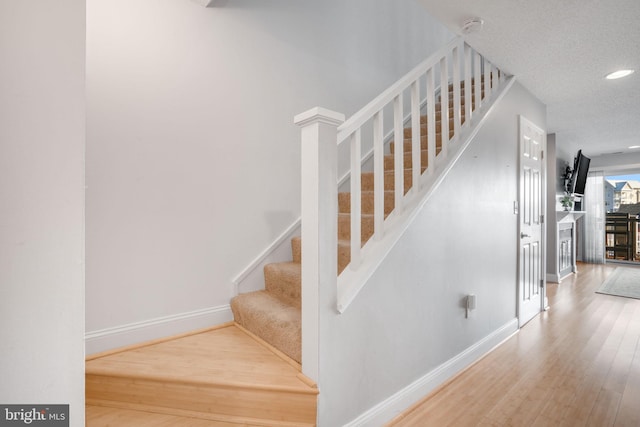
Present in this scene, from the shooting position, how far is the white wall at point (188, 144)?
167 centimetres

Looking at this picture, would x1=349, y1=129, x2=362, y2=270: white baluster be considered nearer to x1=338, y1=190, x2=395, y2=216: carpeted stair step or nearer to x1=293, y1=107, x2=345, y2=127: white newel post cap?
x1=293, y1=107, x2=345, y2=127: white newel post cap

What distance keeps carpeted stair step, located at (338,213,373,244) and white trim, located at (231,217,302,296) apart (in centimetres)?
48

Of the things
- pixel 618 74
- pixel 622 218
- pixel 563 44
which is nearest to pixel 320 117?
pixel 563 44

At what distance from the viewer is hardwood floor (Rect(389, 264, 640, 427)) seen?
62.4 inches

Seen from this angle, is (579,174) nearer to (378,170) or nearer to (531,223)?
(531,223)

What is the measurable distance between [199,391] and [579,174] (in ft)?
25.2

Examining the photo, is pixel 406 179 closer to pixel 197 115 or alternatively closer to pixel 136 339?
pixel 197 115

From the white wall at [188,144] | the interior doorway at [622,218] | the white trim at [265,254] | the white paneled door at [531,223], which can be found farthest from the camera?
the interior doorway at [622,218]

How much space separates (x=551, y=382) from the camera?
1.93 meters

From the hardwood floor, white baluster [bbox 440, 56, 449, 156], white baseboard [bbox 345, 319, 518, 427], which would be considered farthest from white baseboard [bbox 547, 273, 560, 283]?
white baluster [bbox 440, 56, 449, 156]

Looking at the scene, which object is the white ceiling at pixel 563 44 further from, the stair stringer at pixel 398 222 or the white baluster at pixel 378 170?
the white baluster at pixel 378 170

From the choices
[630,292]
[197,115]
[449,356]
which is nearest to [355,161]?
[197,115]

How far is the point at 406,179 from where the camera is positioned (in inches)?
89.1

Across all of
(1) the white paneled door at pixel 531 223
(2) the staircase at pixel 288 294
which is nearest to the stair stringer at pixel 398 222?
(2) the staircase at pixel 288 294
